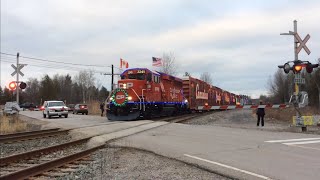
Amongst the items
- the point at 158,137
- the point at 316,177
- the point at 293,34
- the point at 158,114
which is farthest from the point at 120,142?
→ the point at 158,114

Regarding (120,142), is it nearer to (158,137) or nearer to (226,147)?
(158,137)

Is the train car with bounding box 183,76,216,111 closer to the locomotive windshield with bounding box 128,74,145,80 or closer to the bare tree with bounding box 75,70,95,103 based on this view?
the locomotive windshield with bounding box 128,74,145,80

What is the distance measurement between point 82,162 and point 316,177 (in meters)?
6.21

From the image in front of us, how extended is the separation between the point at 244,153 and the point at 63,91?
144 m

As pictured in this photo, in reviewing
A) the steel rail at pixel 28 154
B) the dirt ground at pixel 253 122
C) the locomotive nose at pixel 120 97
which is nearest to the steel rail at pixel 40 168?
the steel rail at pixel 28 154

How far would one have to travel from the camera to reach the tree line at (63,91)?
12812cm

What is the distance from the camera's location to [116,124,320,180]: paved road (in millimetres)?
9133

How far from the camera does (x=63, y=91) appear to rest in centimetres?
15000

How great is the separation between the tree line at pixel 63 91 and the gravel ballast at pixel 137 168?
10465cm

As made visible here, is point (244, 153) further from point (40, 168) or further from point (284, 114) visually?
point (284, 114)

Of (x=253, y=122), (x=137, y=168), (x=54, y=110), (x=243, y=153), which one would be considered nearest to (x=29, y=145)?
(x=137, y=168)

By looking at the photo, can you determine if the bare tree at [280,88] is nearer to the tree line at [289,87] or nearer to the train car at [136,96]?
the tree line at [289,87]

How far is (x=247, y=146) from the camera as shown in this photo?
1375 cm

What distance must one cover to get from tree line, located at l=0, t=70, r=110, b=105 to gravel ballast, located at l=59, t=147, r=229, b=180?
105 meters
